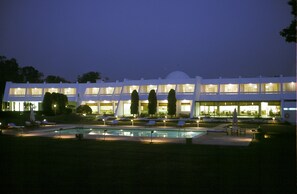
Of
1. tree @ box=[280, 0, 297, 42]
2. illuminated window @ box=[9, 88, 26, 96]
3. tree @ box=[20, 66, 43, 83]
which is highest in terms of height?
tree @ box=[20, 66, 43, 83]

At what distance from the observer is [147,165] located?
10.8 meters

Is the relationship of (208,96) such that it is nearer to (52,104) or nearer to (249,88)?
(249,88)

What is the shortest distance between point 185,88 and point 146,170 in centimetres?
3658

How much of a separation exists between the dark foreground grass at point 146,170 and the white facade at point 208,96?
92.1 feet

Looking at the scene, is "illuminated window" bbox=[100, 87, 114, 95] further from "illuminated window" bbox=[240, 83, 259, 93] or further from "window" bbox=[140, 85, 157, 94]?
"illuminated window" bbox=[240, 83, 259, 93]

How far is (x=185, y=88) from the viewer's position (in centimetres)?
4597

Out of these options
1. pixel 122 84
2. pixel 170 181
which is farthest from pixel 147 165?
pixel 122 84

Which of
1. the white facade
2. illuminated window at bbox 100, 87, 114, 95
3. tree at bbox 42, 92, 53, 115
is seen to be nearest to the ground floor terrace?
the white facade

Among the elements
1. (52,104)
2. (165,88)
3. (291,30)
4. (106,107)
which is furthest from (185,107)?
(291,30)

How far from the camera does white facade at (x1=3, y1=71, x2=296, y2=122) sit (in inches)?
1676

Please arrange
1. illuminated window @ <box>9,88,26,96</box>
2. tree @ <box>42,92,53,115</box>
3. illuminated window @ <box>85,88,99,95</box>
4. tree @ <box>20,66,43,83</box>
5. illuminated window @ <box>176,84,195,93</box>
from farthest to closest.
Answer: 1. tree @ <box>20,66,43,83</box>
2. illuminated window @ <box>9,88,26,96</box>
3. illuminated window @ <box>85,88,99,95</box>
4. illuminated window @ <box>176,84,195,93</box>
5. tree @ <box>42,92,53,115</box>

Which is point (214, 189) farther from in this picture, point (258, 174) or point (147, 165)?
point (147, 165)

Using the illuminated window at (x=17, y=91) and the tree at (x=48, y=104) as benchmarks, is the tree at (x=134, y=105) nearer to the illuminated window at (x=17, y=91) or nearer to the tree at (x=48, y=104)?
the tree at (x=48, y=104)

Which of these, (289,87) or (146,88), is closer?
(289,87)
